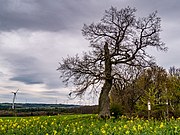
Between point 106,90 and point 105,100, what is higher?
point 106,90

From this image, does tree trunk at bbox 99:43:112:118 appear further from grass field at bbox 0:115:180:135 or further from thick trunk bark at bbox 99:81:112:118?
grass field at bbox 0:115:180:135

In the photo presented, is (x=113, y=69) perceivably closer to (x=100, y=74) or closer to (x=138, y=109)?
(x=100, y=74)

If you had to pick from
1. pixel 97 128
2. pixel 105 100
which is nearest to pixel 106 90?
pixel 105 100

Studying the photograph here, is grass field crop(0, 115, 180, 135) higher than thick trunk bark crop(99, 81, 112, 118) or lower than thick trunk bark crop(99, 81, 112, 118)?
lower

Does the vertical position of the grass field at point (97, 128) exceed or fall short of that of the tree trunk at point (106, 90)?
it falls short

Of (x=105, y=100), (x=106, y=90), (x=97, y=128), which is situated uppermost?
(x=106, y=90)

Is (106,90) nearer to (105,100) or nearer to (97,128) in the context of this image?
(105,100)

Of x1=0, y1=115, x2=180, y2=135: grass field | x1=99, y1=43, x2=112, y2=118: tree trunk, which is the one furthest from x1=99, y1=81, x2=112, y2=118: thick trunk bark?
x1=0, y1=115, x2=180, y2=135: grass field

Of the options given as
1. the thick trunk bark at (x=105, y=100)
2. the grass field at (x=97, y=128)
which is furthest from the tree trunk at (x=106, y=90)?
the grass field at (x=97, y=128)

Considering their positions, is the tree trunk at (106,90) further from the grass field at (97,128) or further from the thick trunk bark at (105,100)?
the grass field at (97,128)

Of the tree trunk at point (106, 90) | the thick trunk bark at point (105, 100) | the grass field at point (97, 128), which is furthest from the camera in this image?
the thick trunk bark at point (105, 100)

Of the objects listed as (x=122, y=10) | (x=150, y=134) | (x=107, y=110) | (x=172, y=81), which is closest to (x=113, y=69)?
(x=107, y=110)

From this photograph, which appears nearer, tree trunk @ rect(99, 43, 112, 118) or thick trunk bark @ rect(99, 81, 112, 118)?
tree trunk @ rect(99, 43, 112, 118)

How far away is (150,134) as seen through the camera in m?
8.53
